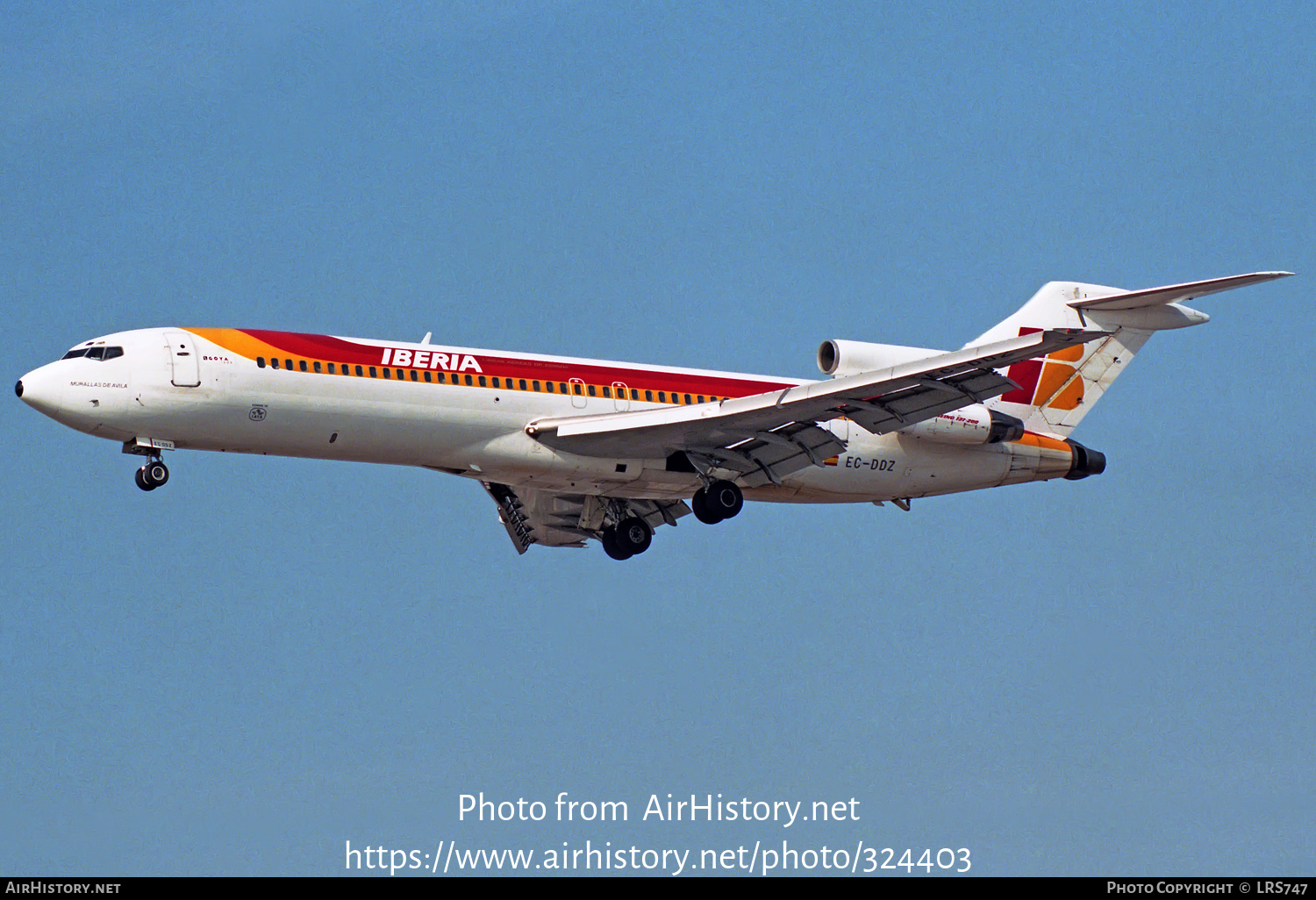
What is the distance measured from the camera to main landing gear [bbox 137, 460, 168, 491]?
99.1ft

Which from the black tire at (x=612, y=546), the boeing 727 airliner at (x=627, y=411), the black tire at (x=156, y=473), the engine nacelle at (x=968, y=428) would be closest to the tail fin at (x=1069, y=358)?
the boeing 727 airliner at (x=627, y=411)

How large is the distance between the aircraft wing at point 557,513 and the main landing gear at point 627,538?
0.22m

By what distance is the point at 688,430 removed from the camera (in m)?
32.3

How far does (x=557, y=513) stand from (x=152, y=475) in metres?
9.12

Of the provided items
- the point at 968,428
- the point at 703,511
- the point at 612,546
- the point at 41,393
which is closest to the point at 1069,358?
the point at 968,428

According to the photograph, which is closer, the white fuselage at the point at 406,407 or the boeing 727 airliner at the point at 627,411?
the white fuselage at the point at 406,407

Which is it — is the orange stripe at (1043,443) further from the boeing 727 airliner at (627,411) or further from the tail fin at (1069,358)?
the tail fin at (1069,358)

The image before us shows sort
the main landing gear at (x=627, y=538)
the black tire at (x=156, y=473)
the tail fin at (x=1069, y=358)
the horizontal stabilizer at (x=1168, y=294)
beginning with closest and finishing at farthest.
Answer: the horizontal stabilizer at (x=1168, y=294) → the black tire at (x=156, y=473) → the tail fin at (x=1069, y=358) → the main landing gear at (x=627, y=538)

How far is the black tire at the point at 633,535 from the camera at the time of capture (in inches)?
1432

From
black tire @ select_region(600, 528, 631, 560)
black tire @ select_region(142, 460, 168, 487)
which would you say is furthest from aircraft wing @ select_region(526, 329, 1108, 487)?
black tire @ select_region(142, 460, 168, 487)

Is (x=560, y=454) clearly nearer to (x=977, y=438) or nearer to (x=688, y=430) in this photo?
(x=688, y=430)

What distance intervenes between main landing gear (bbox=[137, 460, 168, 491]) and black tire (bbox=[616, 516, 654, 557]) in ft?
32.0

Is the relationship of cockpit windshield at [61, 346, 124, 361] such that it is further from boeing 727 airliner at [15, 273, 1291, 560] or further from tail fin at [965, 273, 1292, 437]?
tail fin at [965, 273, 1292, 437]

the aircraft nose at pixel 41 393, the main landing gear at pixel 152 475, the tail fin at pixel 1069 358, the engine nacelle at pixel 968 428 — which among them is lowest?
the main landing gear at pixel 152 475
